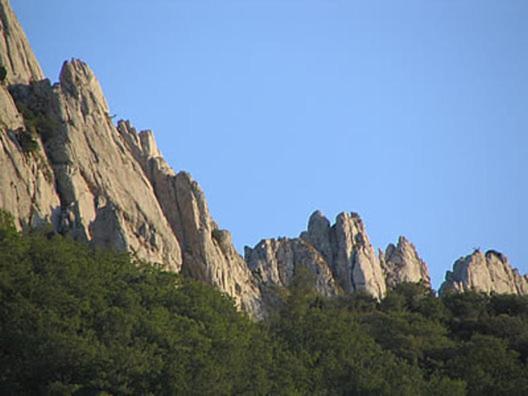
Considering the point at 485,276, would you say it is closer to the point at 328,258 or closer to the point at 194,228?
the point at 328,258

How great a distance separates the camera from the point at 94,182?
81875mm

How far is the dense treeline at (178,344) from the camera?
59.7 meters

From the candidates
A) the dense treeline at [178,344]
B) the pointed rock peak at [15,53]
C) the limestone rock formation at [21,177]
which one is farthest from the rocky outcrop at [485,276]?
the limestone rock formation at [21,177]

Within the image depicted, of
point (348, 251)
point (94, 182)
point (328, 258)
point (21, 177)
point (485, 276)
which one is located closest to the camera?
point (21, 177)

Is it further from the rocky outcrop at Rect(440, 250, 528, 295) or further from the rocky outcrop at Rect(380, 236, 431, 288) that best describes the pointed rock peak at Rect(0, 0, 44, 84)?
the rocky outcrop at Rect(440, 250, 528, 295)

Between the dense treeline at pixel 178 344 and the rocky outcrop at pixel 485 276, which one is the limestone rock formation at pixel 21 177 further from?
the rocky outcrop at pixel 485 276

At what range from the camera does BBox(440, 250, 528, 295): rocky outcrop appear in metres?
126

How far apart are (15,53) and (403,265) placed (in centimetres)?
5113

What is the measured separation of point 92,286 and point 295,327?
1794 cm

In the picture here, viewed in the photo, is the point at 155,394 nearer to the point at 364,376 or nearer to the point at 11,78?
the point at 364,376

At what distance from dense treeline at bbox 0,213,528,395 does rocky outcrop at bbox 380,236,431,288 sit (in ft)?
99.3

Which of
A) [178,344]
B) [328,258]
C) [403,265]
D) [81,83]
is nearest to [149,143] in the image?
[81,83]

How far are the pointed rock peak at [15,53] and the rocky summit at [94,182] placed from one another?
3.3 inches

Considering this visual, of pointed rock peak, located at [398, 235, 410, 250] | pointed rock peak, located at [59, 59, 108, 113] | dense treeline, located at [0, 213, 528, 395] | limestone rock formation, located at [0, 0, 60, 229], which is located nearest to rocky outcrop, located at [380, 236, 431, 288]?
pointed rock peak, located at [398, 235, 410, 250]
